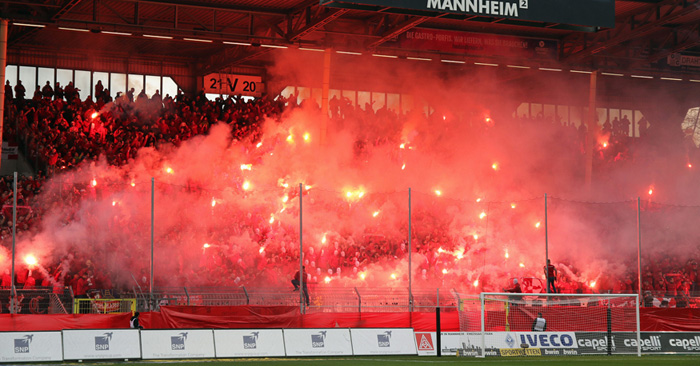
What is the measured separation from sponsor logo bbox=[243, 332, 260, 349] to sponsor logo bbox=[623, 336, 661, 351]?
9.21m

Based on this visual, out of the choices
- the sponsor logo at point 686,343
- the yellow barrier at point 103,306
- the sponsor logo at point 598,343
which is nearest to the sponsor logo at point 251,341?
the yellow barrier at point 103,306

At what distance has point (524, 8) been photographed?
81.1ft

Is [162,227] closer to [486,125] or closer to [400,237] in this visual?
[400,237]

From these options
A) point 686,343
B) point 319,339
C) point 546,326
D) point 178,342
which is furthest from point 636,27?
point 178,342

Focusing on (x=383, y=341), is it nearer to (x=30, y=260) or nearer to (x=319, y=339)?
(x=319, y=339)

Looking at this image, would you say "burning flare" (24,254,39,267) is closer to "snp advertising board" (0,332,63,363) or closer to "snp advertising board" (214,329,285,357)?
"snp advertising board" (0,332,63,363)

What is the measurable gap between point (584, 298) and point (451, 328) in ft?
12.4

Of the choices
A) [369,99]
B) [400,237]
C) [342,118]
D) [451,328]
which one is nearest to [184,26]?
[342,118]

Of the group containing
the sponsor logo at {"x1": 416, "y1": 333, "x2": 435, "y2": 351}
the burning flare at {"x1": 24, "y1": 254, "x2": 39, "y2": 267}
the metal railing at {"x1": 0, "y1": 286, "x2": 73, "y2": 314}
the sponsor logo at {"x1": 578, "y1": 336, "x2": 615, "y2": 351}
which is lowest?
the sponsor logo at {"x1": 578, "y1": 336, "x2": 615, "y2": 351}

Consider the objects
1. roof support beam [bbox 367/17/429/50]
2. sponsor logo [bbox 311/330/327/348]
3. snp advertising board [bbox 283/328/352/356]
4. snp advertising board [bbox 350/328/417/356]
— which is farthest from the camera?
roof support beam [bbox 367/17/429/50]

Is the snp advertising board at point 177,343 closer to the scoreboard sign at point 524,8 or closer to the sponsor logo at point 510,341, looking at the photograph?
the sponsor logo at point 510,341

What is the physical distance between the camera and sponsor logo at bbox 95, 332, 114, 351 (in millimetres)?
16062

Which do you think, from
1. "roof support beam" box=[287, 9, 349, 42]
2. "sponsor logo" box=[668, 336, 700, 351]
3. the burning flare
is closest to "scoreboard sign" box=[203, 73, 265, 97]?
"roof support beam" box=[287, 9, 349, 42]

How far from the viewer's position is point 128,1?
28000mm
